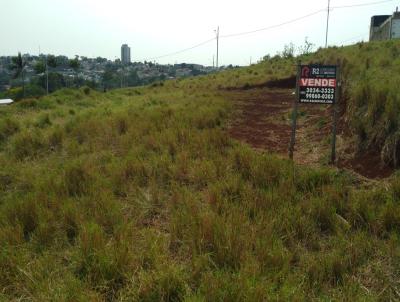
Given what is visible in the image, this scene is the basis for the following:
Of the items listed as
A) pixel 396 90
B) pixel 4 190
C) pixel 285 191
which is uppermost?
pixel 396 90

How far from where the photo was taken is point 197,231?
4.17m

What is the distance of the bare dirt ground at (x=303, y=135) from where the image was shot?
633cm

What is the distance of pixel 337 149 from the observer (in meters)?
7.44

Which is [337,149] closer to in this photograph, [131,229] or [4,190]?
[131,229]

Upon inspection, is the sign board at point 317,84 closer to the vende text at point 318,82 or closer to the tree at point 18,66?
the vende text at point 318,82

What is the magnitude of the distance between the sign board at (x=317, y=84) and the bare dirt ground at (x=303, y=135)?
1.10m

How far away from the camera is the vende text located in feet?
22.3

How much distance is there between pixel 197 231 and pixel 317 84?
4.05 meters

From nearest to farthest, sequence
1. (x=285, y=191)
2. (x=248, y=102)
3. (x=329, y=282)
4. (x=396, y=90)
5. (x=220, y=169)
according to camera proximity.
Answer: (x=329, y=282)
(x=285, y=191)
(x=220, y=169)
(x=396, y=90)
(x=248, y=102)

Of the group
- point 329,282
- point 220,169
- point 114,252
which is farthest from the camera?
point 220,169

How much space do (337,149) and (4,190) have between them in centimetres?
619

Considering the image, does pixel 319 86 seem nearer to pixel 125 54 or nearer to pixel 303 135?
pixel 303 135

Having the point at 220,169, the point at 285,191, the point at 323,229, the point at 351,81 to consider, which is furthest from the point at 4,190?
the point at 351,81

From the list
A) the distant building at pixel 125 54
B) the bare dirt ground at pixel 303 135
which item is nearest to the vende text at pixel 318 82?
the bare dirt ground at pixel 303 135
